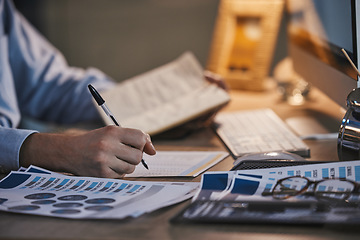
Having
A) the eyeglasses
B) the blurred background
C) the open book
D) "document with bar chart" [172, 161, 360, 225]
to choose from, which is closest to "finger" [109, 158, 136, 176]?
"document with bar chart" [172, 161, 360, 225]

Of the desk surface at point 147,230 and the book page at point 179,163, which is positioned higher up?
the desk surface at point 147,230

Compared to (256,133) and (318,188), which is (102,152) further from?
(256,133)

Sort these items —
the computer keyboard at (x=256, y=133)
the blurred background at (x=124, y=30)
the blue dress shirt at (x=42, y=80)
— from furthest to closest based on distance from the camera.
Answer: the blurred background at (x=124, y=30) → the blue dress shirt at (x=42, y=80) → the computer keyboard at (x=256, y=133)

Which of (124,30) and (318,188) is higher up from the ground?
(124,30)

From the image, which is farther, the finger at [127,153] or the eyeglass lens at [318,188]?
the finger at [127,153]

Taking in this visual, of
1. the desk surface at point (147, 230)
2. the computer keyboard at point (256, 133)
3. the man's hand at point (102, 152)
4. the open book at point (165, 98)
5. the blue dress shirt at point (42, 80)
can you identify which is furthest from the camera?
the blue dress shirt at point (42, 80)

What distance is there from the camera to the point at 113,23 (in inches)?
108

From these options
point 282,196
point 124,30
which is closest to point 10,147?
point 282,196

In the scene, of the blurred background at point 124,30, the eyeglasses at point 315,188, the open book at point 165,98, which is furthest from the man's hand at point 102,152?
the blurred background at point 124,30

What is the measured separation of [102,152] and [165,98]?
631mm

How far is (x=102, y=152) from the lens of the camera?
2.60 ft

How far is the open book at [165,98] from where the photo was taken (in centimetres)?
121

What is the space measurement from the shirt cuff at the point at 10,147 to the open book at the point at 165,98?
0.33 metres

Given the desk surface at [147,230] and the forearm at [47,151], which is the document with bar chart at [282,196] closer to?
the desk surface at [147,230]
